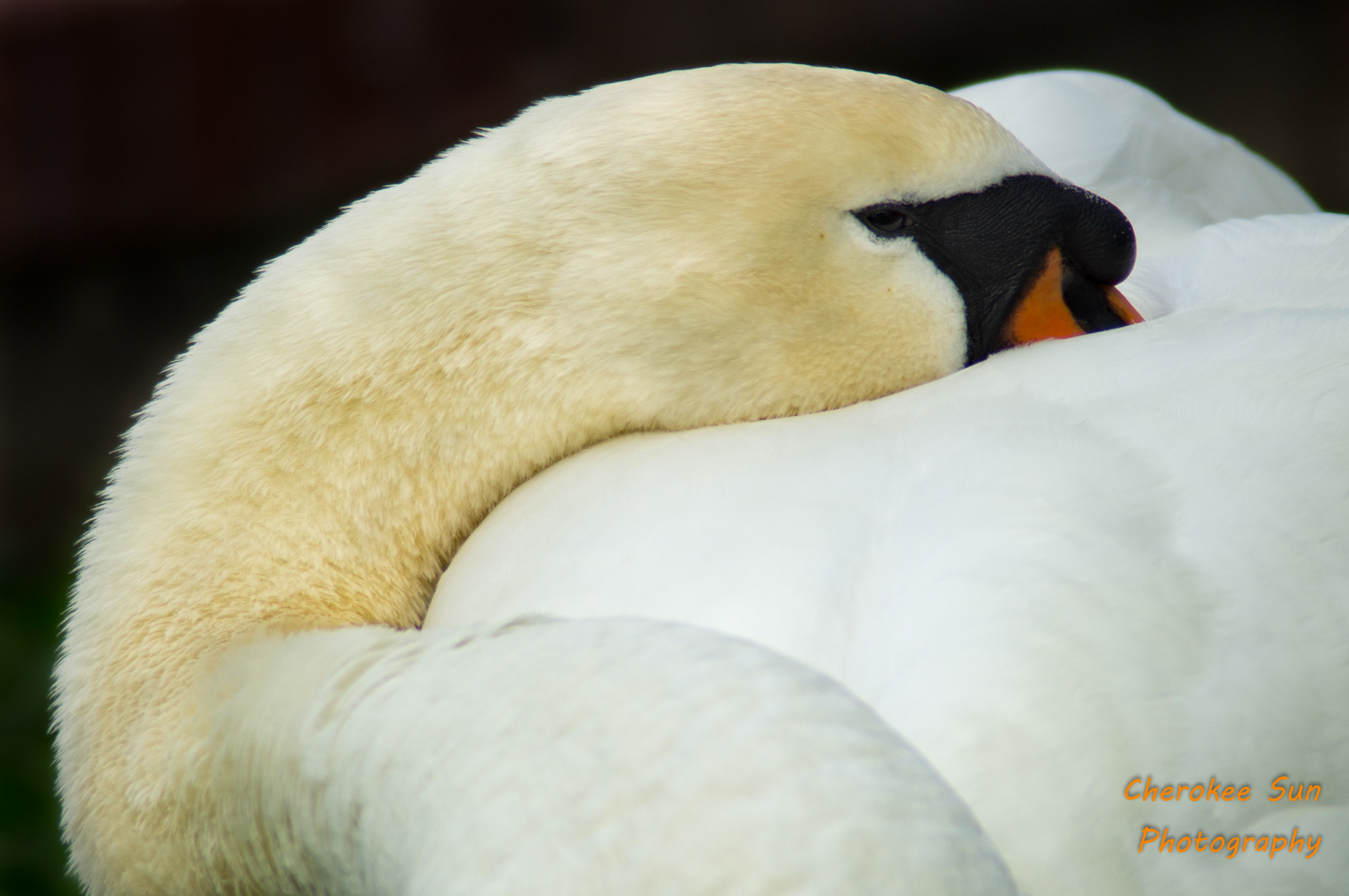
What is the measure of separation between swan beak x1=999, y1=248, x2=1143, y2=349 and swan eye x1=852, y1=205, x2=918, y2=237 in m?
0.16

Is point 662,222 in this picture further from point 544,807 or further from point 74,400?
point 74,400

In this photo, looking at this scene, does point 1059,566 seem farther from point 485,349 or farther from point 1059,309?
point 485,349

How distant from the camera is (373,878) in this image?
3.24ft

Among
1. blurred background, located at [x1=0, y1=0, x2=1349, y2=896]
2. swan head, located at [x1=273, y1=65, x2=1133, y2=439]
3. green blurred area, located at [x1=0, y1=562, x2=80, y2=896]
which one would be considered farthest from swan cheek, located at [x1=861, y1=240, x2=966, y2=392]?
blurred background, located at [x1=0, y1=0, x2=1349, y2=896]

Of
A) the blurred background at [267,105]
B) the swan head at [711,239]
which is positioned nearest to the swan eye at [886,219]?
the swan head at [711,239]

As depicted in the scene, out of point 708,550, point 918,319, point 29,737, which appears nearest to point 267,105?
point 29,737

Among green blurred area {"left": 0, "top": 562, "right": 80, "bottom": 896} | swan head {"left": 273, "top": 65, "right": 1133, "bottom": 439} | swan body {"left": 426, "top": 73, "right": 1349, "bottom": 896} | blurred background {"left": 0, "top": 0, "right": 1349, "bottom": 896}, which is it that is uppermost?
swan head {"left": 273, "top": 65, "right": 1133, "bottom": 439}

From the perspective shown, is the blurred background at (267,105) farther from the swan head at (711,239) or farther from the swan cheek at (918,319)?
the swan cheek at (918,319)

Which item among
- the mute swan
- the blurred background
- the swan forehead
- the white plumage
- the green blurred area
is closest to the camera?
the white plumage

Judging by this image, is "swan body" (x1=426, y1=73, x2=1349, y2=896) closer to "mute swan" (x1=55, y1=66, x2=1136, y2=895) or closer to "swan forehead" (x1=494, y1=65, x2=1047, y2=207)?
"mute swan" (x1=55, y1=66, x2=1136, y2=895)

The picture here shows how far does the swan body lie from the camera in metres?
0.96

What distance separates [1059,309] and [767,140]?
38cm

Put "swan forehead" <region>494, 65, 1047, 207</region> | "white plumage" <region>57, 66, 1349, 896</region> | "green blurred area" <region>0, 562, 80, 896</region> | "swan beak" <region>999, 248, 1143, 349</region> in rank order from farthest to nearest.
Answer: "green blurred area" <region>0, 562, 80, 896</region> < "swan beak" <region>999, 248, 1143, 349</region> < "swan forehead" <region>494, 65, 1047, 207</region> < "white plumage" <region>57, 66, 1349, 896</region>

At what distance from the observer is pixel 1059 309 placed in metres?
1.44
